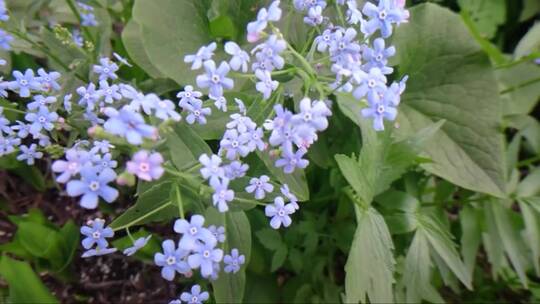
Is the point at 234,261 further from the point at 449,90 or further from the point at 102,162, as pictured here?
the point at 449,90

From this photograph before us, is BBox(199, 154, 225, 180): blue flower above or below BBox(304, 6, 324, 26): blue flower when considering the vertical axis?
below

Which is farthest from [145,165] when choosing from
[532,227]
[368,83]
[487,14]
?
[487,14]

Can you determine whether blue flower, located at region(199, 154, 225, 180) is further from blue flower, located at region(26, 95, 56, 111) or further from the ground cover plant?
blue flower, located at region(26, 95, 56, 111)

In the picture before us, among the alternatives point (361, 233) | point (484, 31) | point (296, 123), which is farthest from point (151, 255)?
point (484, 31)

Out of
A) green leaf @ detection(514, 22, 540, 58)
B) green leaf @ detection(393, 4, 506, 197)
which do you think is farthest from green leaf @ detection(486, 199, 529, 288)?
green leaf @ detection(514, 22, 540, 58)

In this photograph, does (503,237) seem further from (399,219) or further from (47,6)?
(47,6)

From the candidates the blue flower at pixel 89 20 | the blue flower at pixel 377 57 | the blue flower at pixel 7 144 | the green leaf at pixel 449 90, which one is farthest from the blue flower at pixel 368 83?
the blue flower at pixel 89 20
